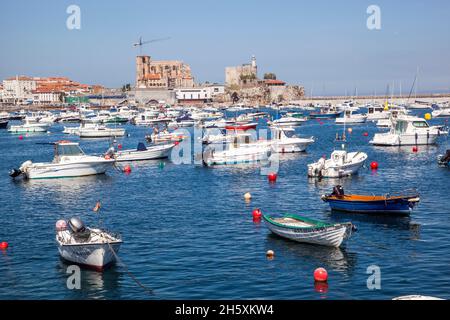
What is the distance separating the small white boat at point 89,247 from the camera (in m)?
23.7

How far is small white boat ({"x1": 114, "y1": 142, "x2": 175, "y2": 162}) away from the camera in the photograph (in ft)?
204

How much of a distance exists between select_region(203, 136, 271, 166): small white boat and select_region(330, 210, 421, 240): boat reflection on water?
24735mm

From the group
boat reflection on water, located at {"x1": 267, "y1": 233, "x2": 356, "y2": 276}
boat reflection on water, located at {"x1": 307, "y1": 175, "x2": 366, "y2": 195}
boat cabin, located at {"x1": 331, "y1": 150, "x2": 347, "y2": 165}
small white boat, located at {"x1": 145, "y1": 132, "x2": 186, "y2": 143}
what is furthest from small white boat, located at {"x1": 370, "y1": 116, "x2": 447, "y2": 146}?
boat reflection on water, located at {"x1": 267, "y1": 233, "x2": 356, "y2": 276}

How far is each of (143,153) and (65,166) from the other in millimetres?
→ 13601

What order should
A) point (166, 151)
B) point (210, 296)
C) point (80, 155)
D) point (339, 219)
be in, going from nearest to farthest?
point (210, 296), point (339, 219), point (80, 155), point (166, 151)

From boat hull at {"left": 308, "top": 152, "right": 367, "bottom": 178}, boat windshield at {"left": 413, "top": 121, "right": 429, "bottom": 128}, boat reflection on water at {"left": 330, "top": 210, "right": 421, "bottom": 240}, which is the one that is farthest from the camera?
boat windshield at {"left": 413, "top": 121, "right": 429, "bottom": 128}

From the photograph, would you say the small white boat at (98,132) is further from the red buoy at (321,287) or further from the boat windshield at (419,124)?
the red buoy at (321,287)

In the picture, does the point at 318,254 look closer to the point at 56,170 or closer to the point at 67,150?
the point at 56,170

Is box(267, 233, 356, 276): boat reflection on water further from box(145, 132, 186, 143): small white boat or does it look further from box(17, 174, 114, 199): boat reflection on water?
box(145, 132, 186, 143): small white boat
